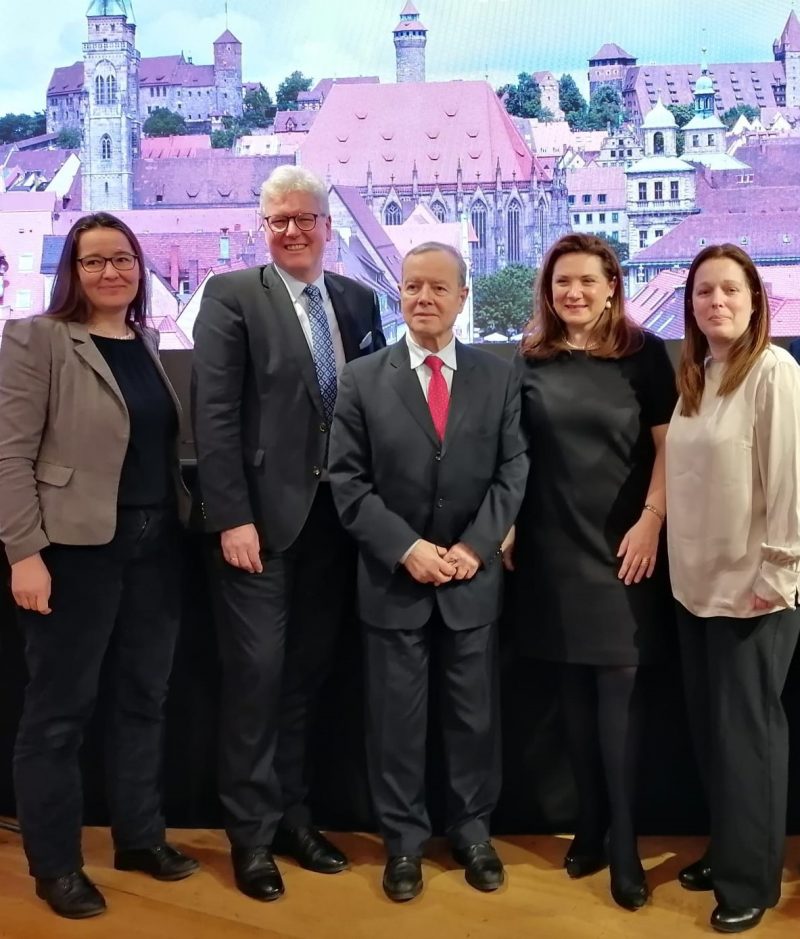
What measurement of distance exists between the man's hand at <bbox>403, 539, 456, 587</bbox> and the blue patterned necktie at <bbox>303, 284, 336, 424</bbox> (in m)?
0.38

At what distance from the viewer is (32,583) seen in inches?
87.0

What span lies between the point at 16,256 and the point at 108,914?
8.81 ft

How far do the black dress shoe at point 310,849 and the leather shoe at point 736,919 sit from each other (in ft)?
2.94

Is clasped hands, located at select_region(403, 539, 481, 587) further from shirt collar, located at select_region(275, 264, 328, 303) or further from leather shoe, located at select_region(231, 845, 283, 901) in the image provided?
leather shoe, located at select_region(231, 845, 283, 901)

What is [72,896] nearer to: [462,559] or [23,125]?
[462,559]

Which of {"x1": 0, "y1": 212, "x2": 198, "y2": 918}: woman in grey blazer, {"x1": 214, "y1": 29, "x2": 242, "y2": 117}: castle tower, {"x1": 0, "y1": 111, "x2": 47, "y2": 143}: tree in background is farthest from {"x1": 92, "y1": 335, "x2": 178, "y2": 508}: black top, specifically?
{"x1": 0, "y1": 111, "x2": 47, "y2": 143}: tree in background

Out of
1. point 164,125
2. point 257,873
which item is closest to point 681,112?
point 164,125

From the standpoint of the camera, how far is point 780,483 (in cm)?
209

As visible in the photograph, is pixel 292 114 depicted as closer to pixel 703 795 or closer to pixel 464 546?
pixel 464 546

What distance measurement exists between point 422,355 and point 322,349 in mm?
247

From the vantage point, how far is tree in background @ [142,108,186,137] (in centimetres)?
416

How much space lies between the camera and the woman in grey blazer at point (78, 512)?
2.23 meters

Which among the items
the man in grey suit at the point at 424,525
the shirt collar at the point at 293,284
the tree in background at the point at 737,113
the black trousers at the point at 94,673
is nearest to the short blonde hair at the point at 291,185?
the shirt collar at the point at 293,284

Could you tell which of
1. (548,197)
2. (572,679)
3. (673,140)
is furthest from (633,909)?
(673,140)
